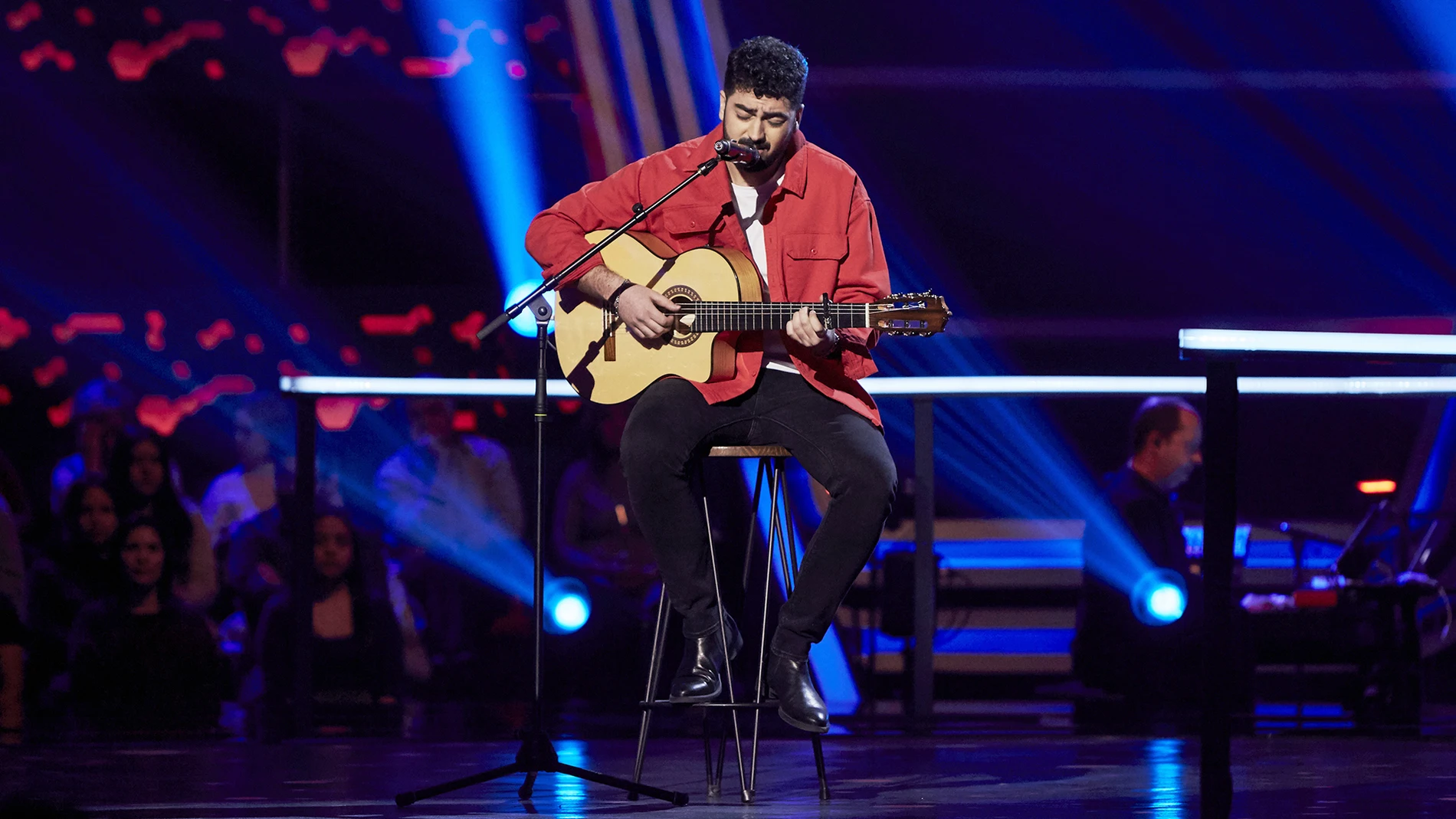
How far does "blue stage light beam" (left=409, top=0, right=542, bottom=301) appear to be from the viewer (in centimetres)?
668

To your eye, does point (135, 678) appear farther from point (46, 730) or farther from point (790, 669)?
point (790, 669)

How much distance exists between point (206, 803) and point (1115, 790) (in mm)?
1605

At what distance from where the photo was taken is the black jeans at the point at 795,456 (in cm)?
254

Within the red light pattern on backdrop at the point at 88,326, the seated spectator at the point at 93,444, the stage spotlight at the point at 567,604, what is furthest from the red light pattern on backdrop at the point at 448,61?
the stage spotlight at the point at 567,604

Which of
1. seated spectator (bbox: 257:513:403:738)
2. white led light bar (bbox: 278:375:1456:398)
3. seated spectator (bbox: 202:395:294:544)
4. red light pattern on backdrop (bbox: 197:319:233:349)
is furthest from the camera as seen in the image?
red light pattern on backdrop (bbox: 197:319:233:349)

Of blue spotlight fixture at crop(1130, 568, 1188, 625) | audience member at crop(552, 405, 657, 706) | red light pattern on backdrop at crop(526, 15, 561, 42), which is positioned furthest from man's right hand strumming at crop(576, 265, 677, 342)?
red light pattern on backdrop at crop(526, 15, 561, 42)

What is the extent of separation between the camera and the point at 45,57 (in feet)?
23.1

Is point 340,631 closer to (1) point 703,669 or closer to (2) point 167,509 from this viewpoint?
(2) point 167,509

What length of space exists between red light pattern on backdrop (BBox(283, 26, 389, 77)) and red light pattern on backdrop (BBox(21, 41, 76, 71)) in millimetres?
1044

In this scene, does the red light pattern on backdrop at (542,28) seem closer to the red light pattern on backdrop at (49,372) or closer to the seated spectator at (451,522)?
the seated spectator at (451,522)

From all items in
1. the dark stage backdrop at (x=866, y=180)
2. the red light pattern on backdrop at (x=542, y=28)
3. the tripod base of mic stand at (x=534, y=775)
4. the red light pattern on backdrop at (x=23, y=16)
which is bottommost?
the tripod base of mic stand at (x=534, y=775)

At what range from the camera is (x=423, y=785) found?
2.75m

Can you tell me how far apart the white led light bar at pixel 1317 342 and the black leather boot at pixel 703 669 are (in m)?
0.97

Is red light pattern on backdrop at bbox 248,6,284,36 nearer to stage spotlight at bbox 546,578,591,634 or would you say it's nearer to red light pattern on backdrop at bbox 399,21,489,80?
red light pattern on backdrop at bbox 399,21,489,80
